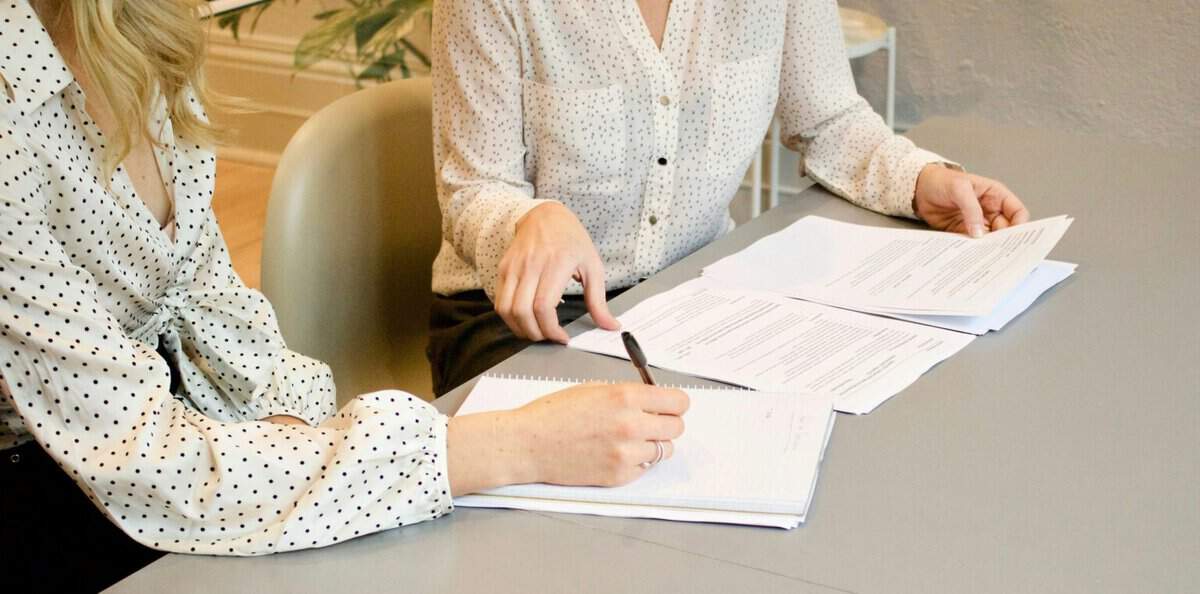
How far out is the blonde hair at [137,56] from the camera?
0.97 m

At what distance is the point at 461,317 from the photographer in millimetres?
1493

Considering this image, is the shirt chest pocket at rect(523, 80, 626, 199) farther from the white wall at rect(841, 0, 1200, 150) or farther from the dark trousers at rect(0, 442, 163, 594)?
the white wall at rect(841, 0, 1200, 150)

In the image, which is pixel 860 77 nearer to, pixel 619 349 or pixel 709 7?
pixel 709 7

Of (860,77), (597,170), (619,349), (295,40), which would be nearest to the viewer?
(619,349)

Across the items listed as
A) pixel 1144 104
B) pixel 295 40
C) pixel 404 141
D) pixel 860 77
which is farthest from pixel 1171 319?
pixel 295 40

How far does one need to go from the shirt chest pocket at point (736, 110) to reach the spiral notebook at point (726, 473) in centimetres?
59

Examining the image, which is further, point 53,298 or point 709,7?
point 709,7

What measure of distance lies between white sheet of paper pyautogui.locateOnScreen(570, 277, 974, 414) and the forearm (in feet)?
0.74

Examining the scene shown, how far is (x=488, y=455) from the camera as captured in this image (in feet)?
2.91

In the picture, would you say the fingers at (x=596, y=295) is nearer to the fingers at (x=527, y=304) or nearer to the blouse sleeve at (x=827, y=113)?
the fingers at (x=527, y=304)

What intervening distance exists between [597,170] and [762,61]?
27cm

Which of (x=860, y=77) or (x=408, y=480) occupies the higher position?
(x=408, y=480)

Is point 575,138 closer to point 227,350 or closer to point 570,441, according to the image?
point 227,350

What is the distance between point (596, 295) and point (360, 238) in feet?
1.53
